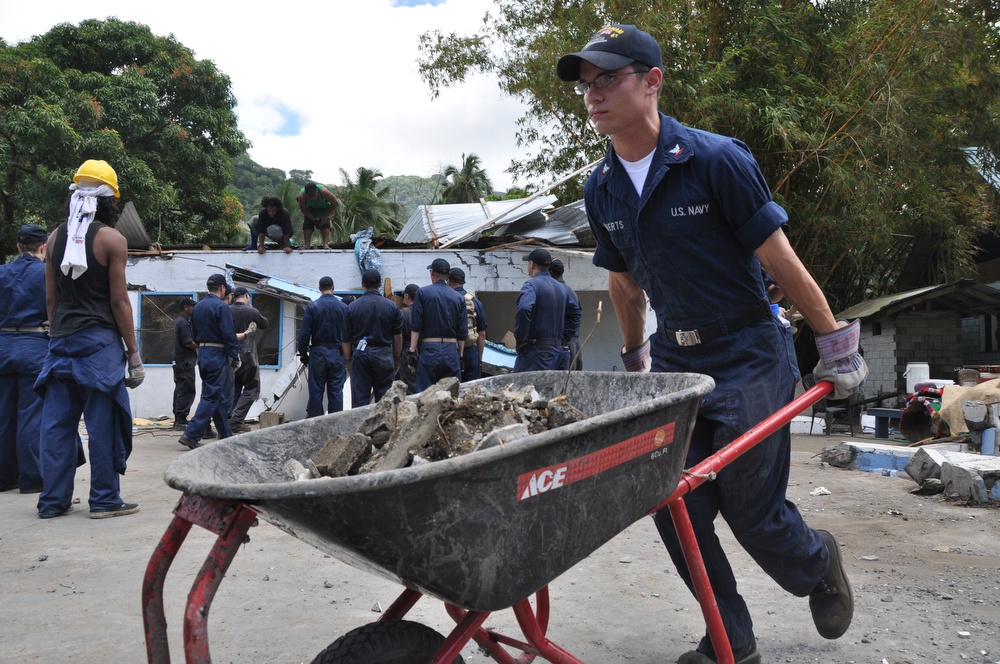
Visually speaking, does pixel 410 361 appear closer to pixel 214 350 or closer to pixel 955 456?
pixel 214 350

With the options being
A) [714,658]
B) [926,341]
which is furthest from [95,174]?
[926,341]

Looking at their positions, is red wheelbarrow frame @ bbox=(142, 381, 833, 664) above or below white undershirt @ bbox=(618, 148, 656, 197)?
below

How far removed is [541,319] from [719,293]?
18.3 ft

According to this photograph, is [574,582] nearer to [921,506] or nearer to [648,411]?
[648,411]

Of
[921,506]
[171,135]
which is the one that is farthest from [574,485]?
[171,135]

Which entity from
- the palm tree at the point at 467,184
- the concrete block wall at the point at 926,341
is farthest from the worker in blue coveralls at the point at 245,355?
the palm tree at the point at 467,184

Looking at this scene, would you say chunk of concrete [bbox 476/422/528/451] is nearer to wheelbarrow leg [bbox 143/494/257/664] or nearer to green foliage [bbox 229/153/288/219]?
wheelbarrow leg [bbox 143/494/257/664]

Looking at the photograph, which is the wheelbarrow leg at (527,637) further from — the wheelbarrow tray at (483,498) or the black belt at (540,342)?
the black belt at (540,342)

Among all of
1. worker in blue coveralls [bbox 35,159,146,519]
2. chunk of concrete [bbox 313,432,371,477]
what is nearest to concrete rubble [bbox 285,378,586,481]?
chunk of concrete [bbox 313,432,371,477]

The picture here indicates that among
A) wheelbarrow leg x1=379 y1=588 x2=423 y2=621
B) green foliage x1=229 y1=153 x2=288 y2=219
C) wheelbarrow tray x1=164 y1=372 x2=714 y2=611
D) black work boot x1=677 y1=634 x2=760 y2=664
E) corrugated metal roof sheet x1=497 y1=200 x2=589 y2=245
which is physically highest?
green foliage x1=229 y1=153 x2=288 y2=219

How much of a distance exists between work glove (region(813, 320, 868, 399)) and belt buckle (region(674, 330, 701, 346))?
352 mm

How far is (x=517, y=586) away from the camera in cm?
177

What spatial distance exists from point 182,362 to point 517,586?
Answer: 30.4 feet

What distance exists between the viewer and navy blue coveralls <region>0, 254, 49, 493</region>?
18.2ft
